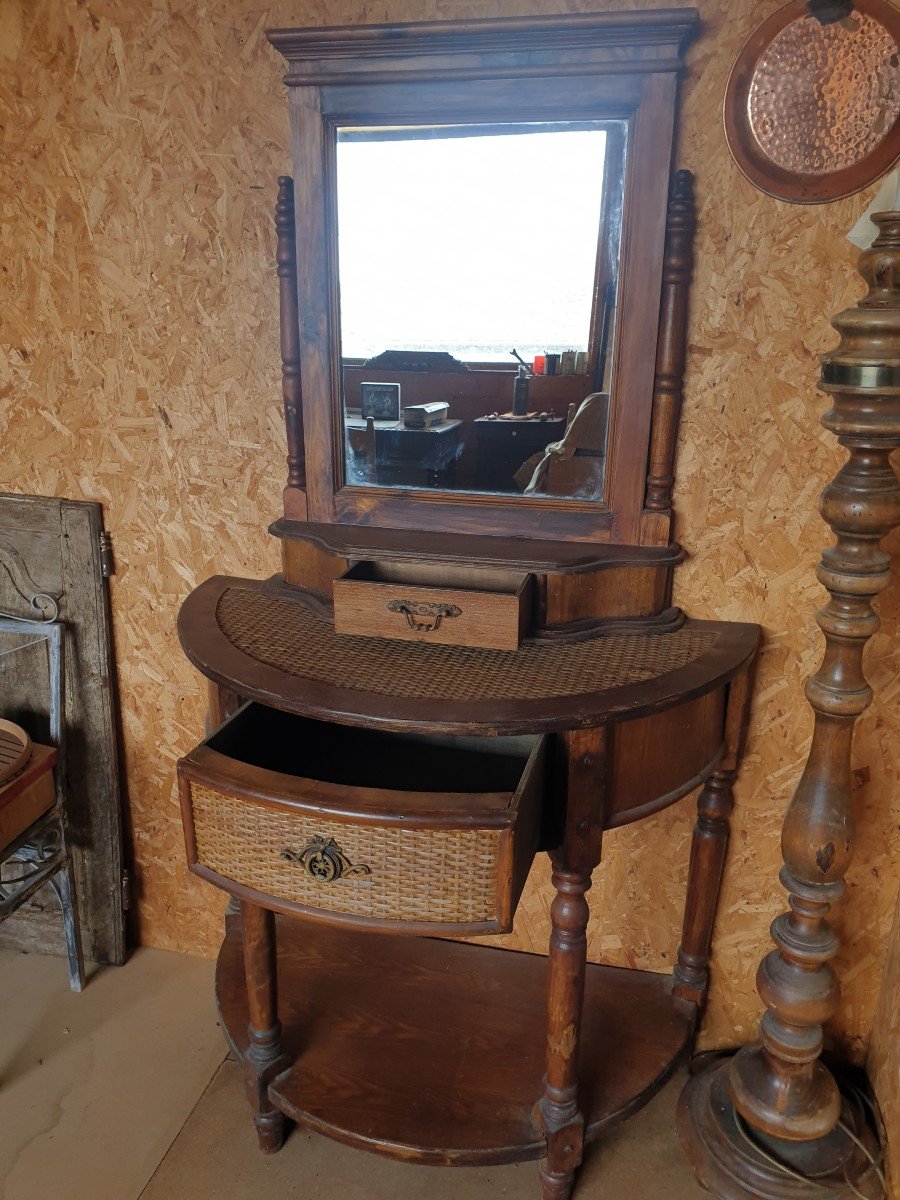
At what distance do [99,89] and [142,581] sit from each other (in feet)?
2.92

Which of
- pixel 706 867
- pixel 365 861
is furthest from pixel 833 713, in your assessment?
pixel 365 861

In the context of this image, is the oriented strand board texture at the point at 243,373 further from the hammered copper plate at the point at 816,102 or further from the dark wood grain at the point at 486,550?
the dark wood grain at the point at 486,550

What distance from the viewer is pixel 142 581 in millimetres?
1886

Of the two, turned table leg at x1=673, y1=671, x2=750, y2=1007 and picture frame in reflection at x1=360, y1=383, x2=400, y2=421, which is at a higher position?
picture frame in reflection at x1=360, y1=383, x2=400, y2=421

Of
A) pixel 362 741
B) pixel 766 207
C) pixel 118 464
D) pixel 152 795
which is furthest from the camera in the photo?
pixel 152 795

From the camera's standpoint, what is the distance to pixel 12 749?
181cm

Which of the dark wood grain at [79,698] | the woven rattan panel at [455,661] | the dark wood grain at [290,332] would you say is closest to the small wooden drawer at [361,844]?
the woven rattan panel at [455,661]

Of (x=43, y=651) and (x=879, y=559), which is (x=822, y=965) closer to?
(x=879, y=559)

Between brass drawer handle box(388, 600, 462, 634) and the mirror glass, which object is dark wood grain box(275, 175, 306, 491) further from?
brass drawer handle box(388, 600, 462, 634)

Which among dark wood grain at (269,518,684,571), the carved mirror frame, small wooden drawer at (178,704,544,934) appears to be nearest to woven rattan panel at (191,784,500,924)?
small wooden drawer at (178,704,544,934)

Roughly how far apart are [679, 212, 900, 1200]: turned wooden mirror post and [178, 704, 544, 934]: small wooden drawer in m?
0.45

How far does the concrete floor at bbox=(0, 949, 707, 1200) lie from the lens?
158 cm

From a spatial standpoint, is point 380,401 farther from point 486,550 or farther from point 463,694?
point 463,694

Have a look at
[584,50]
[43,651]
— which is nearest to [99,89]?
[584,50]
